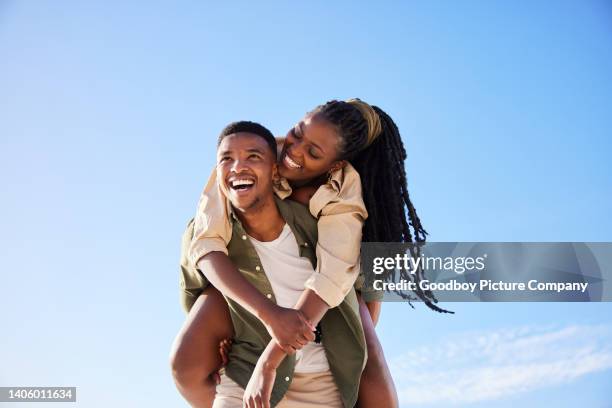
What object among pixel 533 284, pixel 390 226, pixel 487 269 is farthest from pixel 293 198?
pixel 533 284

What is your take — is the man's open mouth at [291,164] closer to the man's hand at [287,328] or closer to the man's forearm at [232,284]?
the man's forearm at [232,284]

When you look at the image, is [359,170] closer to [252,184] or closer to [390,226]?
[390,226]

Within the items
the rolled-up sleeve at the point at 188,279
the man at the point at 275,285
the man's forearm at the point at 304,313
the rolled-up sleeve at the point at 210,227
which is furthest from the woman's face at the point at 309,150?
the man's forearm at the point at 304,313

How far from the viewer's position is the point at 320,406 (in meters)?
4.31

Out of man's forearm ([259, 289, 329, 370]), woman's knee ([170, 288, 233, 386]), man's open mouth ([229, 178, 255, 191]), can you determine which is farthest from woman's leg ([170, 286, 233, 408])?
man's open mouth ([229, 178, 255, 191])

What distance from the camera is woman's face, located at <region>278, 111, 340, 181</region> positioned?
14.9 feet

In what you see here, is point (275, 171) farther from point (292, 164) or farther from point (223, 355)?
point (223, 355)

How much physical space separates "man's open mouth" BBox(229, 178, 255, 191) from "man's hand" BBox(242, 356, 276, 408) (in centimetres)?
97

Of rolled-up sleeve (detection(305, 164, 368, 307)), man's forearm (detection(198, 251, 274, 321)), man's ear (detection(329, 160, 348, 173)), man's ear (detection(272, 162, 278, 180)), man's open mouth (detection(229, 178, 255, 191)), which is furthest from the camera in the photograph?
man's ear (detection(329, 160, 348, 173))

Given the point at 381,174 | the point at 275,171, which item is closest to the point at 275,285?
the point at 275,171

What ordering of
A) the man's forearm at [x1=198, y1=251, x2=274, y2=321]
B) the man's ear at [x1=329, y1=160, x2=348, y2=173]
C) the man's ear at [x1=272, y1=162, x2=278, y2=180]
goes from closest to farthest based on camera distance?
the man's forearm at [x1=198, y1=251, x2=274, y2=321], the man's ear at [x1=272, y1=162, x2=278, y2=180], the man's ear at [x1=329, y1=160, x2=348, y2=173]

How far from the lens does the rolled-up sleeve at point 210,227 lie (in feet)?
13.9

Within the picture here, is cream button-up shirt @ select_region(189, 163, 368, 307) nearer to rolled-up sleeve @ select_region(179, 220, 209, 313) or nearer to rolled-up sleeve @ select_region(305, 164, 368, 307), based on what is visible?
rolled-up sleeve @ select_region(305, 164, 368, 307)

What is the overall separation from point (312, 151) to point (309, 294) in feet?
2.96
